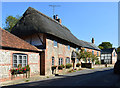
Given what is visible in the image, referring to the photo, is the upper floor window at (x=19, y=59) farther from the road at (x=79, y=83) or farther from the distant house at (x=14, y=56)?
the road at (x=79, y=83)

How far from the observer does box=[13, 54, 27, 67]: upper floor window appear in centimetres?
1168

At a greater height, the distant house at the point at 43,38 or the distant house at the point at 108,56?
the distant house at the point at 43,38

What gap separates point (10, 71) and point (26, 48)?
99.4 inches

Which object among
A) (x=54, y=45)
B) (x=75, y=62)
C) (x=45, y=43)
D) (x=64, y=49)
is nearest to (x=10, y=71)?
(x=45, y=43)

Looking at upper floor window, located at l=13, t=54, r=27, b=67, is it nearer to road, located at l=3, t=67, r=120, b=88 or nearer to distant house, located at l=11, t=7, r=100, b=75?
distant house, located at l=11, t=7, r=100, b=75

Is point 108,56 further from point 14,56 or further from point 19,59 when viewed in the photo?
point 14,56

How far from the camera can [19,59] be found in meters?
12.1

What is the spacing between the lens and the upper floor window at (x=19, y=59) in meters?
11.7

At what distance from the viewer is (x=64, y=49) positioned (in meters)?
18.9

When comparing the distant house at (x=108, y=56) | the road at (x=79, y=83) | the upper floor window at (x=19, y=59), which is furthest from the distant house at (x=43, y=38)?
the distant house at (x=108, y=56)

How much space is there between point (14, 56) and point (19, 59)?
0.62 metres

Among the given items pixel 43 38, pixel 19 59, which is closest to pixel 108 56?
pixel 43 38

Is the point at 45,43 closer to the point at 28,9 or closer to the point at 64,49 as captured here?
the point at 64,49

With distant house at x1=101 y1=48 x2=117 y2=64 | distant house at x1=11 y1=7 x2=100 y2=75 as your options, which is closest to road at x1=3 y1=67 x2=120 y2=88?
distant house at x1=11 y1=7 x2=100 y2=75
